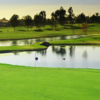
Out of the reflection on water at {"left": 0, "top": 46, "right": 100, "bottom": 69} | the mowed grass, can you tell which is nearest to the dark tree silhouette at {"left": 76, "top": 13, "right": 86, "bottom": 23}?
the reflection on water at {"left": 0, "top": 46, "right": 100, "bottom": 69}

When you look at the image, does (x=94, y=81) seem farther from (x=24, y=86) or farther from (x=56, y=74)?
(x=24, y=86)

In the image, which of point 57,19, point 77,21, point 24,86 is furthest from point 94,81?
point 77,21

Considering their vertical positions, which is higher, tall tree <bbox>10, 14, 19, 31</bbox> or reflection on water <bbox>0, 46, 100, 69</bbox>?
tall tree <bbox>10, 14, 19, 31</bbox>

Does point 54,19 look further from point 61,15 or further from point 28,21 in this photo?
point 28,21

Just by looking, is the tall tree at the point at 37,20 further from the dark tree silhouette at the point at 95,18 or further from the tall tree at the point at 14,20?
the dark tree silhouette at the point at 95,18

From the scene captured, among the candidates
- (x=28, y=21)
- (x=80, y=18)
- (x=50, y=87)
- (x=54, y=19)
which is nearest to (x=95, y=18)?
(x=80, y=18)

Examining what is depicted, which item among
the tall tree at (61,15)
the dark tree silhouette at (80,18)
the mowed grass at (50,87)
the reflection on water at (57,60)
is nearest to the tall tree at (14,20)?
the tall tree at (61,15)

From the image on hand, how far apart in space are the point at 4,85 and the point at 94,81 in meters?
4.23

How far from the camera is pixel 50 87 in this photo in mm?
10281

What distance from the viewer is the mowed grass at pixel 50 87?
29.7 ft

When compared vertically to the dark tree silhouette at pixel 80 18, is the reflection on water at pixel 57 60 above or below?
below

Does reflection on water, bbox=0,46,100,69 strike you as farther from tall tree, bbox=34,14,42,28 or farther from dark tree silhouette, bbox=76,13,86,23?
dark tree silhouette, bbox=76,13,86,23

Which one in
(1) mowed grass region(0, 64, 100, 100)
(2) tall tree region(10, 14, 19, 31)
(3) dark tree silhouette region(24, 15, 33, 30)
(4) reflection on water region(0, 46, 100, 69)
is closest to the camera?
(1) mowed grass region(0, 64, 100, 100)

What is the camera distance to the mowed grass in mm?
9062
